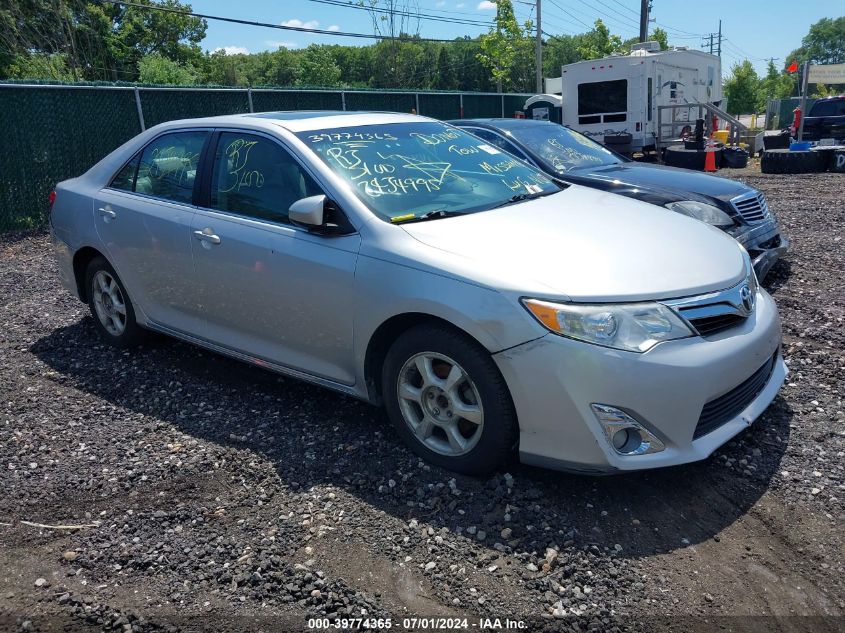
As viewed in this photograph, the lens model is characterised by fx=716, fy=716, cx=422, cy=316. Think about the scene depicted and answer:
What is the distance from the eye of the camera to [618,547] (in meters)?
2.84

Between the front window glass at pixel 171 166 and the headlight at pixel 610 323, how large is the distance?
256 cm

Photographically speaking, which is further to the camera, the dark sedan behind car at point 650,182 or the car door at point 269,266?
the dark sedan behind car at point 650,182

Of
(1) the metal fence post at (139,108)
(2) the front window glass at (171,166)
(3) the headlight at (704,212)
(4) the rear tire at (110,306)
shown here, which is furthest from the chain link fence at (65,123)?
(3) the headlight at (704,212)

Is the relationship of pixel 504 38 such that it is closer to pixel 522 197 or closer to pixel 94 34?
pixel 94 34

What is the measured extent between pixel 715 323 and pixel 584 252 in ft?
2.13

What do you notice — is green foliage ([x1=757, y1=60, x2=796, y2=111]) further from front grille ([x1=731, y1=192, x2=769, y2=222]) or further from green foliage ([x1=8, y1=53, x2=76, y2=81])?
front grille ([x1=731, y1=192, x2=769, y2=222])

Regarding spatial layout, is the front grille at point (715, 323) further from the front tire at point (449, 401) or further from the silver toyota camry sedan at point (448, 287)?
the front tire at point (449, 401)

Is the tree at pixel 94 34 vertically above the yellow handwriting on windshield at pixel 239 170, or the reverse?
the tree at pixel 94 34

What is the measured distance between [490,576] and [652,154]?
19.4 m

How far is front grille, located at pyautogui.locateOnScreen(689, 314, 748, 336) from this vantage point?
3068 millimetres

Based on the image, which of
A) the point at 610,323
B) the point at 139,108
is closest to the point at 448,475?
the point at 610,323

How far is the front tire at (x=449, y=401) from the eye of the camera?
311 cm

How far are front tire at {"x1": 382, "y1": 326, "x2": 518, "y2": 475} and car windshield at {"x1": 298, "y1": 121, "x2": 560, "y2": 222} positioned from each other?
2.40 feet

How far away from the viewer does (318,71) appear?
84.8 meters
